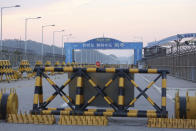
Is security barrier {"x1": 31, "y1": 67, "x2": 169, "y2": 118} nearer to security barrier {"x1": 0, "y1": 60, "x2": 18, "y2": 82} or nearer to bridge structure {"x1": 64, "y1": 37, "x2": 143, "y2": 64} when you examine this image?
security barrier {"x1": 0, "y1": 60, "x2": 18, "y2": 82}

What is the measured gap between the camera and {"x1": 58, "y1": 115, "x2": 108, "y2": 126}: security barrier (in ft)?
23.7

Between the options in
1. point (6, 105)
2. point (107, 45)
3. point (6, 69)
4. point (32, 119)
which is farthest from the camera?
point (107, 45)

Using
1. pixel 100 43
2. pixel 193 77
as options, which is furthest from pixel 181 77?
pixel 100 43

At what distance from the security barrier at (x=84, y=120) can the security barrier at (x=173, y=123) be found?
1.02 m

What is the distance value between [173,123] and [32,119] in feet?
10.1

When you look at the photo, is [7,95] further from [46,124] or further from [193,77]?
[193,77]

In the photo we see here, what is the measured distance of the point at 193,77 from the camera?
26000mm

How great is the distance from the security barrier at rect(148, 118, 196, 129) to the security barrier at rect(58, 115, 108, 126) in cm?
102

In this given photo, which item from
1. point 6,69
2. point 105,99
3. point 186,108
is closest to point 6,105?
point 105,99

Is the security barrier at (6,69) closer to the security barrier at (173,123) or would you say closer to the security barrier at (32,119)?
A: the security barrier at (32,119)

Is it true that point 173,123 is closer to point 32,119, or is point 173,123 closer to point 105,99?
point 105,99

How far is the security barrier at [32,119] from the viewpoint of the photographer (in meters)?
7.33

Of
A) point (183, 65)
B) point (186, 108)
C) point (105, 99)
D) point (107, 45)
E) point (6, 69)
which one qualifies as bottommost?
point (186, 108)

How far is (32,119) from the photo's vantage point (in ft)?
24.2
